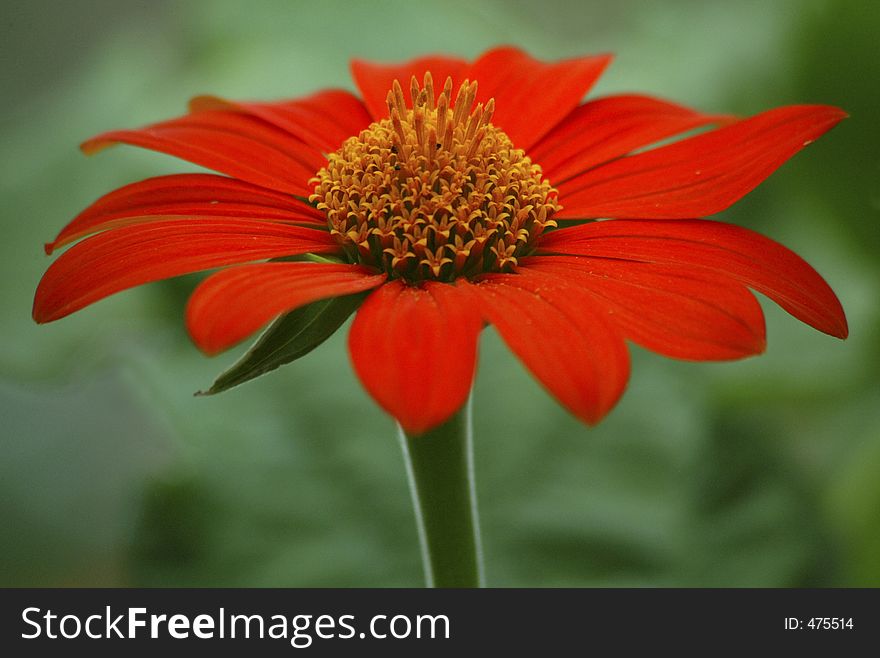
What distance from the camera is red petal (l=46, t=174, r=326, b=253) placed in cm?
55

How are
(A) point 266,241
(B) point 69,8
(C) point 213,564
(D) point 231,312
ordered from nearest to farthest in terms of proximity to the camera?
(D) point 231,312 < (A) point 266,241 < (C) point 213,564 < (B) point 69,8

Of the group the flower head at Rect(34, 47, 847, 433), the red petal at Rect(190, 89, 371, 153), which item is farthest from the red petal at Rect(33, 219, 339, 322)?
the red petal at Rect(190, 89, 371, 153)

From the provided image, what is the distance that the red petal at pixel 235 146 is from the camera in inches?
23.7

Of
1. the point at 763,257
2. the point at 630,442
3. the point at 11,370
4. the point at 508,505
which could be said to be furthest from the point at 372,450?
the point at 763,257

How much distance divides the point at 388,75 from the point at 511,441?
38 cm

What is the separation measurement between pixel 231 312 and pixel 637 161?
318 millimetres

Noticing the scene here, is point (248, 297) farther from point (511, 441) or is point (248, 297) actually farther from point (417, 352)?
point (511, 441)

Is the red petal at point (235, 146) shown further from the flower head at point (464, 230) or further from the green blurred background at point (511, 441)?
the green blurred background at point (511, 441)

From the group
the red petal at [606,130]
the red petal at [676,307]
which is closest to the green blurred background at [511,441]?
the red petal at [606,130]

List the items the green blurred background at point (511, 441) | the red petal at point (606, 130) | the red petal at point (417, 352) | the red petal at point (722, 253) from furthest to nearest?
the green blurred background at point (511, 441) < the red petal at point (606, 130) < the red petal at point (722, 253) < the red petal at point (417, 352)

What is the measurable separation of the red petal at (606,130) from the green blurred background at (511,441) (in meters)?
0.27

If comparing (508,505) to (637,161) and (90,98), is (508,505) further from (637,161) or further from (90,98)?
(90,98)

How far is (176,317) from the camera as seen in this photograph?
0.93 meters

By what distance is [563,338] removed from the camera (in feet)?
1.45
